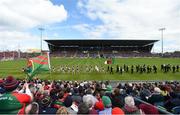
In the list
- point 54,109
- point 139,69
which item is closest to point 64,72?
point 139,69

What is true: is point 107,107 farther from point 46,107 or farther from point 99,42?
point 99,42

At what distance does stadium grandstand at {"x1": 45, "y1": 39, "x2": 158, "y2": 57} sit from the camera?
13850 centimetres

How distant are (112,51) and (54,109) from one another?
13845 centimetres

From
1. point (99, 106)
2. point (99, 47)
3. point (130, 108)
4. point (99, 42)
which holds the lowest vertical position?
point (99, 106)

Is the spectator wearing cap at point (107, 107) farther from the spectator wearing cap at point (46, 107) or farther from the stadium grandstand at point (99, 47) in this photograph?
the stadium grandstand at point (99, 47)

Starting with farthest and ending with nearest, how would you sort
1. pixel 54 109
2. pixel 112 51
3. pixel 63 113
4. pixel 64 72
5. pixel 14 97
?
pixel 112 51 → pixel 64 72 → pixel 54 109 → pixel 14 97 → pixel 63 113

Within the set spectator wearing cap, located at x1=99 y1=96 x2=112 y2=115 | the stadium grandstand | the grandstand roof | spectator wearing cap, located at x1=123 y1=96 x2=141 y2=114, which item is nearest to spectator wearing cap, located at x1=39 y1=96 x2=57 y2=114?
spectator wearing cap, located at x1=99 y1=96 x2=112 y2=115

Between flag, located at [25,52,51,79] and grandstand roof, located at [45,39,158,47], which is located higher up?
grandstand roof, located at [45,39,158,47]

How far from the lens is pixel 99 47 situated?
14862 cm

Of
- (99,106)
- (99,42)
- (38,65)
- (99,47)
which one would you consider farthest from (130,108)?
(99,47)

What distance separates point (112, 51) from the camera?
479ft

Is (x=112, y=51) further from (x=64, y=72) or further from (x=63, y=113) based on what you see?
(x=63, y=113)

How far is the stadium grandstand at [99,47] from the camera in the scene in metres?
138

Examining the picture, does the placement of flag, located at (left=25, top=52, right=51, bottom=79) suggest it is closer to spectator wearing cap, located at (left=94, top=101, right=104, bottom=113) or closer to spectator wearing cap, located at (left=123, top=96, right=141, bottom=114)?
spectator wearing cap, located at (left=94, top=101, right=104, bottom=113)
